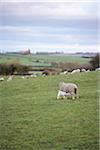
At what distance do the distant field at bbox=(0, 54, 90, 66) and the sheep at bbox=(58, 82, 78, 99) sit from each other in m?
0.15

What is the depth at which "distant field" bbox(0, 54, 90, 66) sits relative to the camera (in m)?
1.86

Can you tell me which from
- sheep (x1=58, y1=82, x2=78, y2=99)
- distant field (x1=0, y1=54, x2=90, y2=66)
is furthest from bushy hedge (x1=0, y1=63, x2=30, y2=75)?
sheep (x1=58, y1=82, x2=78, y2=99)

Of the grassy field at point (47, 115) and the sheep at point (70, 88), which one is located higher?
the sheep at point (70, 88)

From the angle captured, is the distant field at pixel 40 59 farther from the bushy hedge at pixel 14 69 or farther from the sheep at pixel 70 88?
the sheep at pixel 70 88

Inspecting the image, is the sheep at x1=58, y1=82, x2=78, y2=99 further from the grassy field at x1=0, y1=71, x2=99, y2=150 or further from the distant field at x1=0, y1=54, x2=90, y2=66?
the distant field at x1=0, y1=54, x2=90, y2=66

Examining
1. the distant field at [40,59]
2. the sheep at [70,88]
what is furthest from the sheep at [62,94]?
the distant field at [40,59]

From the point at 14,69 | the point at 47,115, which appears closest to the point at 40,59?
the point at 14,69

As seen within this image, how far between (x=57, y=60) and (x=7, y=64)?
31 centimetres

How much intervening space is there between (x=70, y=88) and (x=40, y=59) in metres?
0.25

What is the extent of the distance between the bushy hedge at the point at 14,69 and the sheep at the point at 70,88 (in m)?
0.24

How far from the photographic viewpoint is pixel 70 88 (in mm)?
1854

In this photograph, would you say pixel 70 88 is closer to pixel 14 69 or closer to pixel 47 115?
pixel 47 115

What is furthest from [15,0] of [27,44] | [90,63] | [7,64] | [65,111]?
[65,111]

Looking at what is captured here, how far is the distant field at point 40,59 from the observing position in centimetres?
186
